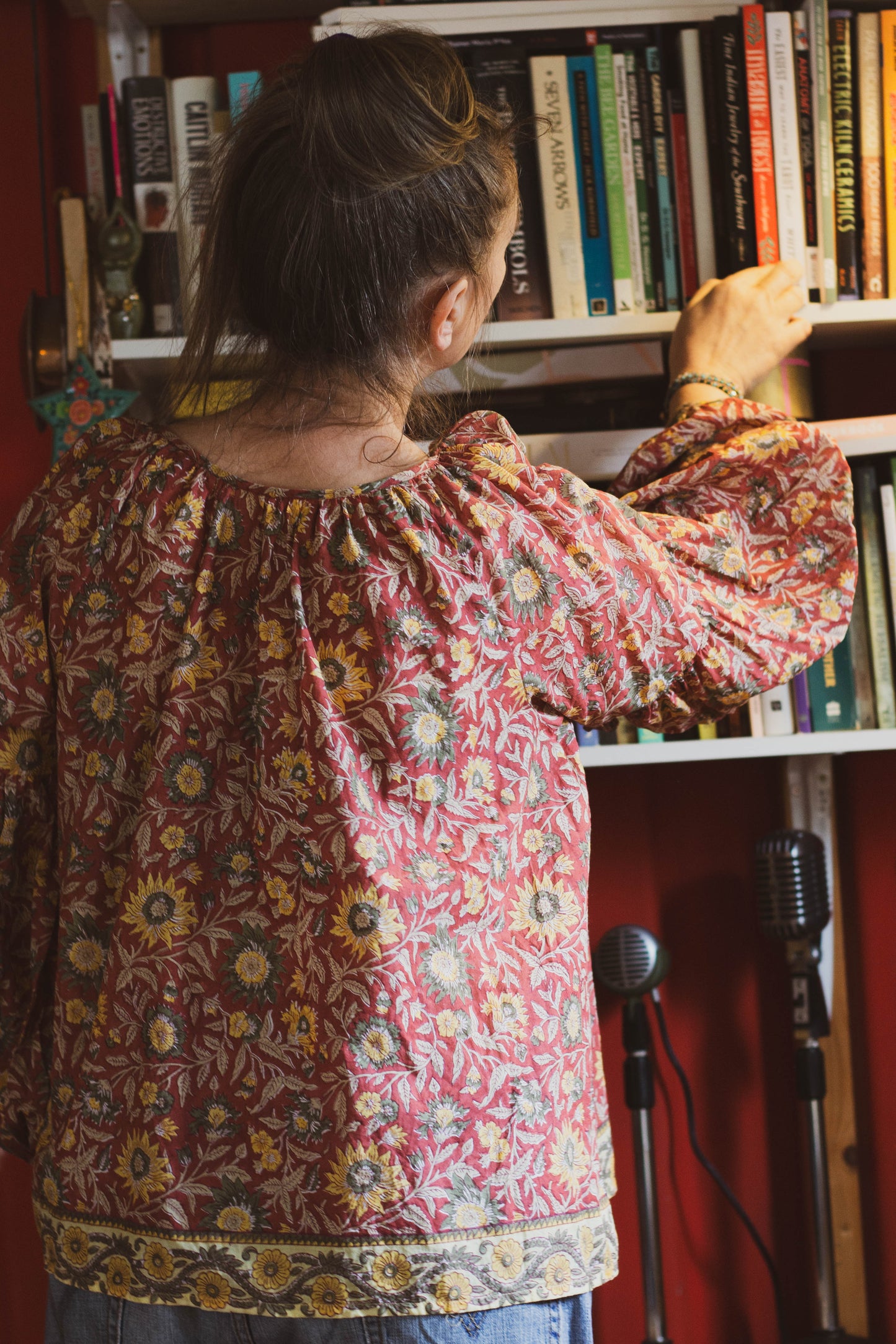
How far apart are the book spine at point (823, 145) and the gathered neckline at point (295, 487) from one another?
69 cm

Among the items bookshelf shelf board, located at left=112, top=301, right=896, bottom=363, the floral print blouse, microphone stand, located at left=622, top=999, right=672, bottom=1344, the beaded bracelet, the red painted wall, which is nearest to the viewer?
the floral print blouse

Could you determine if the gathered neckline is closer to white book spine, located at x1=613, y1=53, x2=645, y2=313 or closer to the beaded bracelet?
the beaded bracelet

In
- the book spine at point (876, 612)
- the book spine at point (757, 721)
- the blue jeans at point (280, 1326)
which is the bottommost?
the blue jeans at point (280, 1326)

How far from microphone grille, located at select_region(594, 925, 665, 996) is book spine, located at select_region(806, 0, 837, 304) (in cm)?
72

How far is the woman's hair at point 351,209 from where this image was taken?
0.71 metres

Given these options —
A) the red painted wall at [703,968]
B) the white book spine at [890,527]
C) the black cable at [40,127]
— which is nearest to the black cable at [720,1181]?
the red painted wall at [703,968]

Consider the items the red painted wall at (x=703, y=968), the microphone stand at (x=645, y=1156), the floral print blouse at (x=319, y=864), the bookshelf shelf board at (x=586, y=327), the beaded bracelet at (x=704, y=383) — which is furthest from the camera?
the red painted wall at (x=703, y=968)

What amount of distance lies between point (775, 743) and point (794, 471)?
384 mm

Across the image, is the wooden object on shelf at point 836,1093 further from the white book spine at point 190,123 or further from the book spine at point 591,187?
the white book spine at point 190,123

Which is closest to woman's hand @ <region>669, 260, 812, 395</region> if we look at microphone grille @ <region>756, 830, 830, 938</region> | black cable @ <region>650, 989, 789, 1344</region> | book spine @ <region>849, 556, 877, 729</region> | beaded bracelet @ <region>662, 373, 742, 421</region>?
beaded bracelet @ <region>662, 373, 742, 421</region>

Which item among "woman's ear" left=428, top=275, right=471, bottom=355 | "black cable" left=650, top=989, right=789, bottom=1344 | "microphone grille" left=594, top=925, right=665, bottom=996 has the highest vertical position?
"woman's ear" left=428, top=275, right=471, bottom=355

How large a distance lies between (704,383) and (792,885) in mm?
579

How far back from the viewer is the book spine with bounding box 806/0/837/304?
1217mm

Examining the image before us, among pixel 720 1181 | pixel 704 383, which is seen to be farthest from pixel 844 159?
pixel 720 1181
